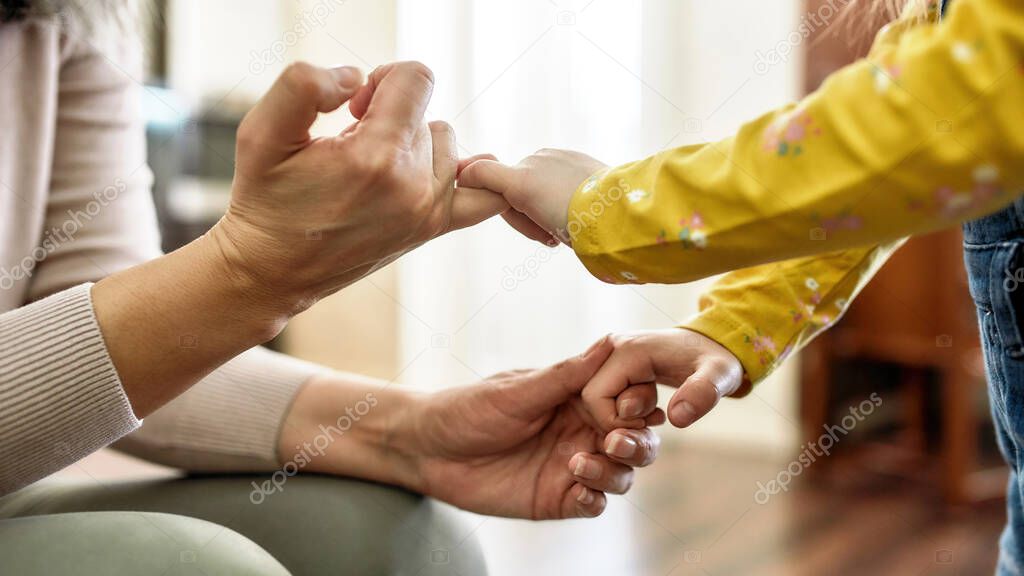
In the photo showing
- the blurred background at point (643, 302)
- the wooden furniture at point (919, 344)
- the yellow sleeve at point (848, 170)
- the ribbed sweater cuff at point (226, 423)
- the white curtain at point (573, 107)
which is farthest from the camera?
the white curtain at point (573, 107)

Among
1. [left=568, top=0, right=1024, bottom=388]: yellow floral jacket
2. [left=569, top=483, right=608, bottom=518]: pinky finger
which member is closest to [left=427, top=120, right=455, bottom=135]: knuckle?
[left=568, top=0, right=1024, bottom=388]: yellow floral jacket

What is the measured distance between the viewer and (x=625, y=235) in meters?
0.68

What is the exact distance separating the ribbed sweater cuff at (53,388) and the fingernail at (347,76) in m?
0.26

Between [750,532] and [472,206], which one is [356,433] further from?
[750,532]

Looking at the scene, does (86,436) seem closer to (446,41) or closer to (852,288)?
(852,288)

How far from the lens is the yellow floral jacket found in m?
0.54

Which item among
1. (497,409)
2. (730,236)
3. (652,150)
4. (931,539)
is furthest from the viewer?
(652,150)

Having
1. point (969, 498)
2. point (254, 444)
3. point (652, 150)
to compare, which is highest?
point (254, 444)

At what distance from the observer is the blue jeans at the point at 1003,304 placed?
0.68m

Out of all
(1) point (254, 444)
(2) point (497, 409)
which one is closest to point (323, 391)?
(1) point (254, 444)

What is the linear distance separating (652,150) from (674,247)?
86.4 inches

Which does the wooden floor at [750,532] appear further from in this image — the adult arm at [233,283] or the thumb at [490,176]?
the thumb at [490,176]

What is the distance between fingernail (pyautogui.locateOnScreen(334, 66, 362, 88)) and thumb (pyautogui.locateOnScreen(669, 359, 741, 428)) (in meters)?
0.36

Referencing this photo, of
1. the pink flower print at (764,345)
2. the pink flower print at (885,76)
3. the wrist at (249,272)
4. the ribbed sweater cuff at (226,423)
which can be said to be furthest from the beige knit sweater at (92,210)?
the pink flower print at (885,76)
